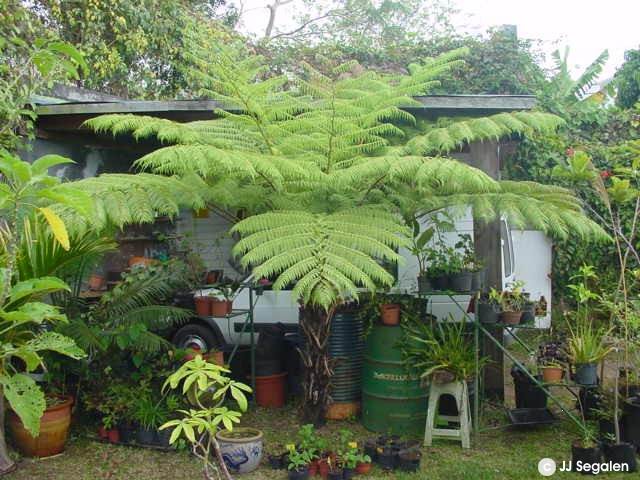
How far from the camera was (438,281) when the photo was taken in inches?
208

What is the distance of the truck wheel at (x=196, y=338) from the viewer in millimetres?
7070

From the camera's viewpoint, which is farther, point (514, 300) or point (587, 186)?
point (587, 186)

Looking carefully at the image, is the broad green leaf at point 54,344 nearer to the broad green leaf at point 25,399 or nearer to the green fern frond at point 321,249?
the broad green leaf at point 25,399

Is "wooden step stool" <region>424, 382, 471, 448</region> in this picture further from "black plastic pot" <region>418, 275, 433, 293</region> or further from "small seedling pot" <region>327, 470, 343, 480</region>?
"small seedling pot" <region>327, 470, 343, 480</region>

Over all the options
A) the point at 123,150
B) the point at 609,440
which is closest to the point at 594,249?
the point at 609,440

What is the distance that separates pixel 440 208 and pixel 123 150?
4.68 meters

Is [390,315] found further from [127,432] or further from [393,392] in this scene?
[127,432]

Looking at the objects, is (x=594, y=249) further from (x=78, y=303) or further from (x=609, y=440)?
(x=78, y=303)

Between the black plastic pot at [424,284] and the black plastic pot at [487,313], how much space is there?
48 centimetres

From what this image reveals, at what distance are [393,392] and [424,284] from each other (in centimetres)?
98

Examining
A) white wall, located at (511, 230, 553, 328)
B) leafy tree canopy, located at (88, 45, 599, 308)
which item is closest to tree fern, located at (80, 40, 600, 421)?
leafy tree canopy, located at (88, 45, 599, 308)

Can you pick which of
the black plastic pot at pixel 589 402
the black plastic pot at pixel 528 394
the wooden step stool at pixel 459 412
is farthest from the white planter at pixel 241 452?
the black plastic pot at pixel 589 402

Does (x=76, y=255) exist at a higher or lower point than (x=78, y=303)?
higher

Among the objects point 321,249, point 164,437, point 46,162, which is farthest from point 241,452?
point 46,162
